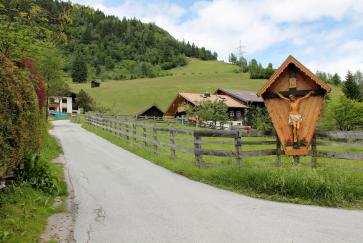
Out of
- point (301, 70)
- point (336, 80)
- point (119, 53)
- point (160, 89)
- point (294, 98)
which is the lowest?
point (294, 98)

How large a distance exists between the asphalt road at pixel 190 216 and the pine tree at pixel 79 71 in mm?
141462

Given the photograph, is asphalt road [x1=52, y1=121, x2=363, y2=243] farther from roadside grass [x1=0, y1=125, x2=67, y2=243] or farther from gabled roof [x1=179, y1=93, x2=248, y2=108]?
gabled roof [x1=179, y1=93, x2=248, y2=108]

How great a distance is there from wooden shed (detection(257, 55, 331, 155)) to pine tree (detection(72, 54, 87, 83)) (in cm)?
14129

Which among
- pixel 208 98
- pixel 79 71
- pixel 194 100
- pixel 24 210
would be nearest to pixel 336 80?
pixel 208 98

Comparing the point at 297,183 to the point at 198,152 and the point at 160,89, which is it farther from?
the point at 160,89

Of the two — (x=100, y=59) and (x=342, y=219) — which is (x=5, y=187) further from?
(x=100, y=59)

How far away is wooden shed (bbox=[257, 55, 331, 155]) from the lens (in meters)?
10.5

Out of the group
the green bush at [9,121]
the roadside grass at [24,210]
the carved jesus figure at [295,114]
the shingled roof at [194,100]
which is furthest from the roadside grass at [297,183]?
the shingled roof at [194,100]

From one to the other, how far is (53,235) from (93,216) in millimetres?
1196

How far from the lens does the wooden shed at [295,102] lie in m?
10.5

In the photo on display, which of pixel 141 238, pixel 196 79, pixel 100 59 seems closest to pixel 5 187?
pixel 141 238

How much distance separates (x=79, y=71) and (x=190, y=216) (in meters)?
146

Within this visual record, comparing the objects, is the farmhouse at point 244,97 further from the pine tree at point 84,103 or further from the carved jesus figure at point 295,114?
the carved jesus figure at point 295,114

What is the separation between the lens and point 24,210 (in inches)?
262
